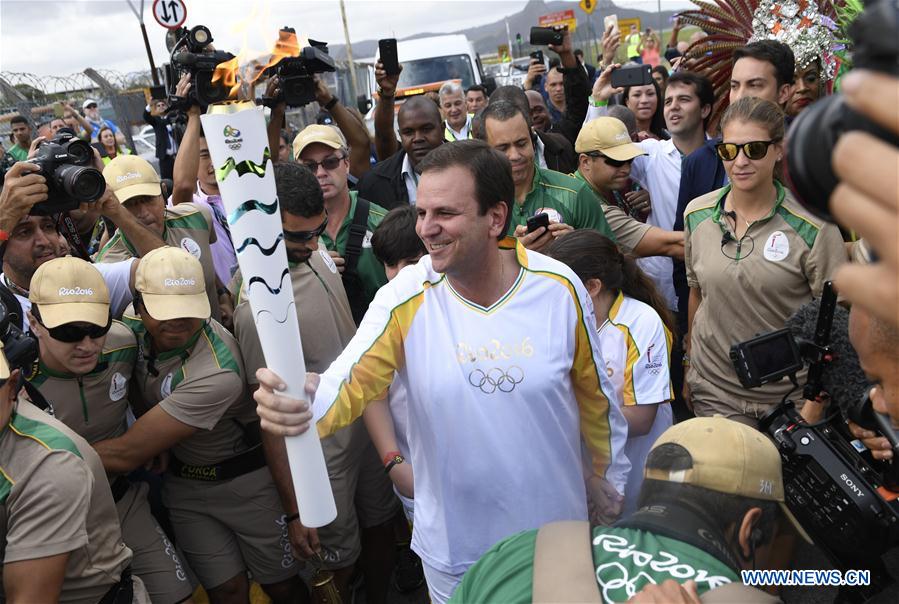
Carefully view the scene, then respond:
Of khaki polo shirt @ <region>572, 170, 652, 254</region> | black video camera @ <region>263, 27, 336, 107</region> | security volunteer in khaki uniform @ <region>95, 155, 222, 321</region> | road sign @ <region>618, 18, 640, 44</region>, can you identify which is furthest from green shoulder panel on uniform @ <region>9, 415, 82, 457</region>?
road sign @ <region>618, 18, 640, 44</region>

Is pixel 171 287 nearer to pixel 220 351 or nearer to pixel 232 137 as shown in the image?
pixel 220 351

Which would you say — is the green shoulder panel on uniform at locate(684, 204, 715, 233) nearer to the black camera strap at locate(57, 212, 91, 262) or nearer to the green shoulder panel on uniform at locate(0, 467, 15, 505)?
the green shoulder panel on uniform at locate(0, 467, 15, 505)

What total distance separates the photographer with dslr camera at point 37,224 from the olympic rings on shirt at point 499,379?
205 cm

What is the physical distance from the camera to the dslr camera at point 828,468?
2.52 m

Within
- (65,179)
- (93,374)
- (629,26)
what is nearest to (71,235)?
(65,179)

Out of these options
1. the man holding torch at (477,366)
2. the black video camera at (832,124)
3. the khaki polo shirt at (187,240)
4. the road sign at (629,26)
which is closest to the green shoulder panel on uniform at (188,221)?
the khaki polo shirt at (187,240)

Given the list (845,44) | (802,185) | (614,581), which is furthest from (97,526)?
(845,44)

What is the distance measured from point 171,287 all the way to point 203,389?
437 millimetres

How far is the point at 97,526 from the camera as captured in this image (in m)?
2.56

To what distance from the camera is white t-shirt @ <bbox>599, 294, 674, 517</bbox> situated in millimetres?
3006

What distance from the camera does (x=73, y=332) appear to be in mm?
2920

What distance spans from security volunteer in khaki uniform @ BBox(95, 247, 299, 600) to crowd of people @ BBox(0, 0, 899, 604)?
0.5 inches

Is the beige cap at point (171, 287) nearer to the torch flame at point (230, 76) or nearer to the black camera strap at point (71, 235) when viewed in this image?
the torch flame at point (230, 76)

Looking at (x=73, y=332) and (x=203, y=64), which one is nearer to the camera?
(x=203, y=64)
